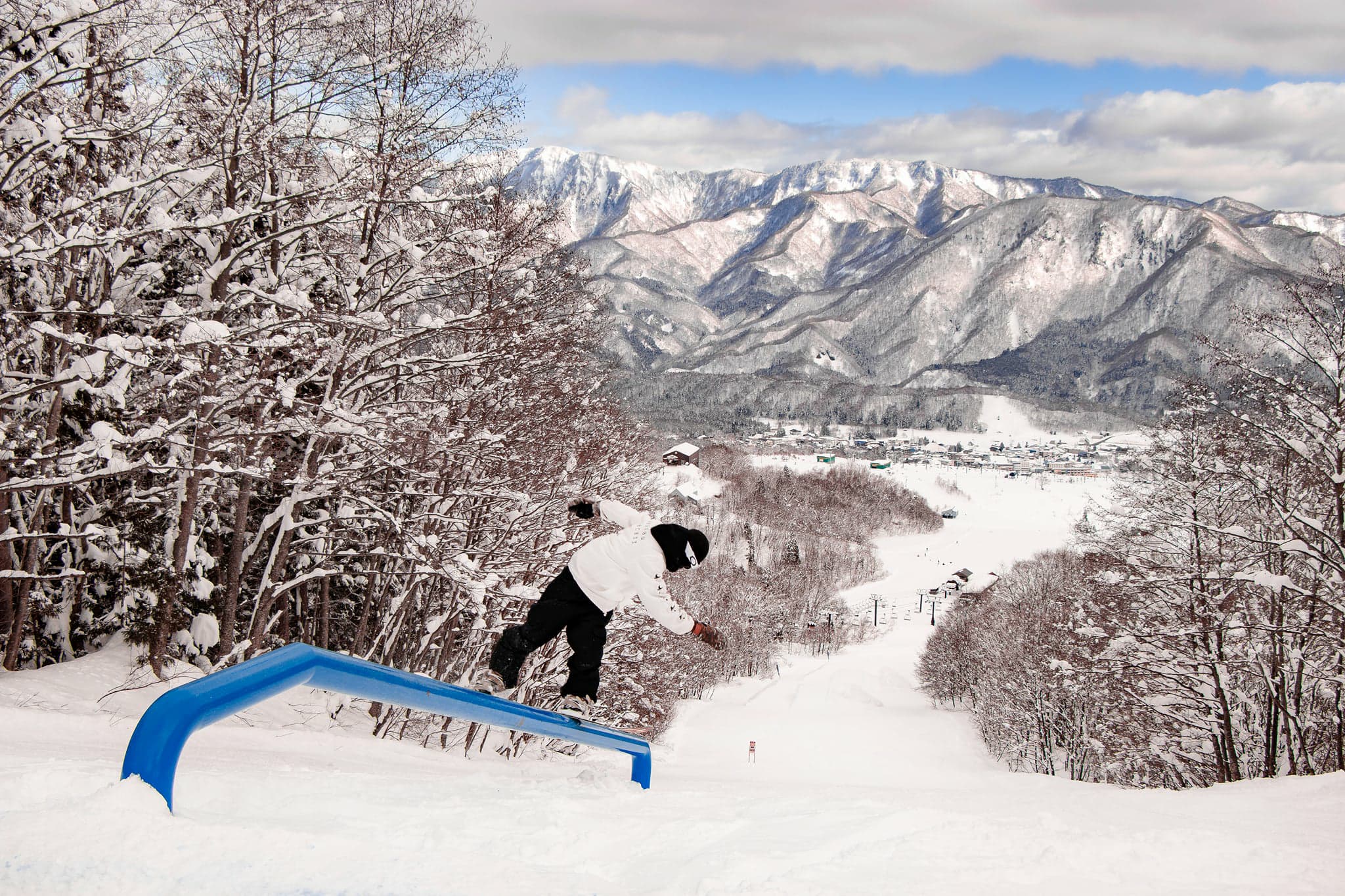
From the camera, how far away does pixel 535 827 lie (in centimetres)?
320

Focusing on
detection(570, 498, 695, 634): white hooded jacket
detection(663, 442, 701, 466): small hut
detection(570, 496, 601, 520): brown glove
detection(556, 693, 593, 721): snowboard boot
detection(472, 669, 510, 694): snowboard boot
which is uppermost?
detection(663, 442, 701, 466): small hut

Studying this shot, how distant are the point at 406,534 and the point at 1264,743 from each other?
18.3 metres

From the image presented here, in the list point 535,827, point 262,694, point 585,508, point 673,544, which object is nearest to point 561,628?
point 585,508

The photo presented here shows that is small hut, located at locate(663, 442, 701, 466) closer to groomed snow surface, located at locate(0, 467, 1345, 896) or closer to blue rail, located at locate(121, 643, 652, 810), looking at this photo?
groomed snow surface, located at locate(0, 467, 1345, 896)

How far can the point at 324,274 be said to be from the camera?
9.91m

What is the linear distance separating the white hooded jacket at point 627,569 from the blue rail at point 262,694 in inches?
54.3

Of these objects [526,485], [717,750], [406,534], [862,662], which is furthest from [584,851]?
[862,662]

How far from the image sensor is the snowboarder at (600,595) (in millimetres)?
5191

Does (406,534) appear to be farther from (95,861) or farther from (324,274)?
(95,861)

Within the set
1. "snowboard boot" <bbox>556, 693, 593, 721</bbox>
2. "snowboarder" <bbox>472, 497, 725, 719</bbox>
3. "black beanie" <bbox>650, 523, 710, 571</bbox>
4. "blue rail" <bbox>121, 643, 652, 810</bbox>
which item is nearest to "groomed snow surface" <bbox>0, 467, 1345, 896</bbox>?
"blue rail" <bbox>121, 643, 652, 810</bbox>

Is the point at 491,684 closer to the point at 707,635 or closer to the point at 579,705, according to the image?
the point at 579,705

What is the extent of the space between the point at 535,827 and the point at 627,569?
2.23m

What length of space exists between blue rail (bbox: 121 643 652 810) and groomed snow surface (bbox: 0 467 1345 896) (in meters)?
0.09

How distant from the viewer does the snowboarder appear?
5.19 metres
